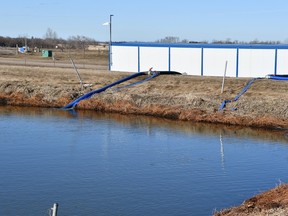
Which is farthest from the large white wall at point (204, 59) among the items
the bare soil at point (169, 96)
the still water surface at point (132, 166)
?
the still water surface at point (132, 166)

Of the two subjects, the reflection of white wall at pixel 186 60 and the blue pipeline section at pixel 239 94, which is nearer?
the blue pipeline section at pixel 239 94

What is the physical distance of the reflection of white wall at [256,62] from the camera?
1625 inches

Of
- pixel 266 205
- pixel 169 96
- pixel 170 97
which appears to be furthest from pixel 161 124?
pixel 266 205

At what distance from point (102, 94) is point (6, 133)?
36.6ft

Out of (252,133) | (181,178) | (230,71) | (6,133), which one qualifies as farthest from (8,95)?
(181,178)

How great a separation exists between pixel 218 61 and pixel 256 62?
121 inches

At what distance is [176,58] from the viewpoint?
45.9m

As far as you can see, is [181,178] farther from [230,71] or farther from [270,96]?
[230,71]

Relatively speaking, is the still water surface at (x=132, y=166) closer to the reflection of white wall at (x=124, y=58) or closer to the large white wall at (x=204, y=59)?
the large white wall at (x=204, y=59)

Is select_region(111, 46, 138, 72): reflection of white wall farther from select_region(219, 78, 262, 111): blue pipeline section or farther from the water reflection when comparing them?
the water reflection

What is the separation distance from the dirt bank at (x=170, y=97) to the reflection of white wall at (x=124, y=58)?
3.87 m

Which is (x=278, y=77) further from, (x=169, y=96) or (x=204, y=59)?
(x=169, y=96)

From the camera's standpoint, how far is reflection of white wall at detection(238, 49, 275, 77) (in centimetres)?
4127

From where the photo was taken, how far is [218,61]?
143ft
